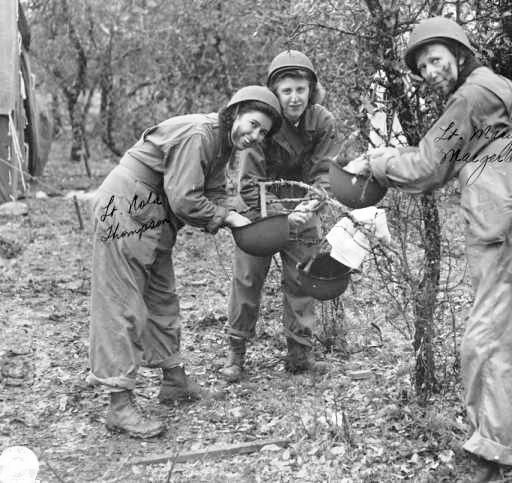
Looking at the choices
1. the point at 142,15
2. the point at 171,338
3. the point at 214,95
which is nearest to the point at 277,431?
the point at 171,338

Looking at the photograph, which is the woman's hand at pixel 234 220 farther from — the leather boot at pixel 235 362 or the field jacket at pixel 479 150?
the field jacket at pixel 479 150

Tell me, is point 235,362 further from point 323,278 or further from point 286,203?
point 323,278

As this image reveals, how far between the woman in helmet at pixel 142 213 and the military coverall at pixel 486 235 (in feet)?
A: 4.21

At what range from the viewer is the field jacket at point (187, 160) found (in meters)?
4.16

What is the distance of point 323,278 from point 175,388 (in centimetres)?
122

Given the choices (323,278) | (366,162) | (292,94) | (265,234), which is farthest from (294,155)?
(366,162)

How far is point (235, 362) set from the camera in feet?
16.8

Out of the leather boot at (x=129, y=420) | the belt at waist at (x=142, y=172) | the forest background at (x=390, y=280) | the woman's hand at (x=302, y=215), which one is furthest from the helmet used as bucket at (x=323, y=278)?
the leather boot at (x=129, y=420)

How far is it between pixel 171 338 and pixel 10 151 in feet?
21.2

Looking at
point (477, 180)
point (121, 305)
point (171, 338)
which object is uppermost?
point (477, 180)

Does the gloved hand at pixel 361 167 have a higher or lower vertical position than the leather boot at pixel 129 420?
higher

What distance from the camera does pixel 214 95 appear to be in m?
10.7

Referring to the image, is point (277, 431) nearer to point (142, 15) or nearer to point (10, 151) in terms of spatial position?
point (10, 151)

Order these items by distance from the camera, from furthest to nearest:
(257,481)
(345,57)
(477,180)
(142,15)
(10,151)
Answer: (142,15), (10,151), (345,57), (257,481), (477,180)
